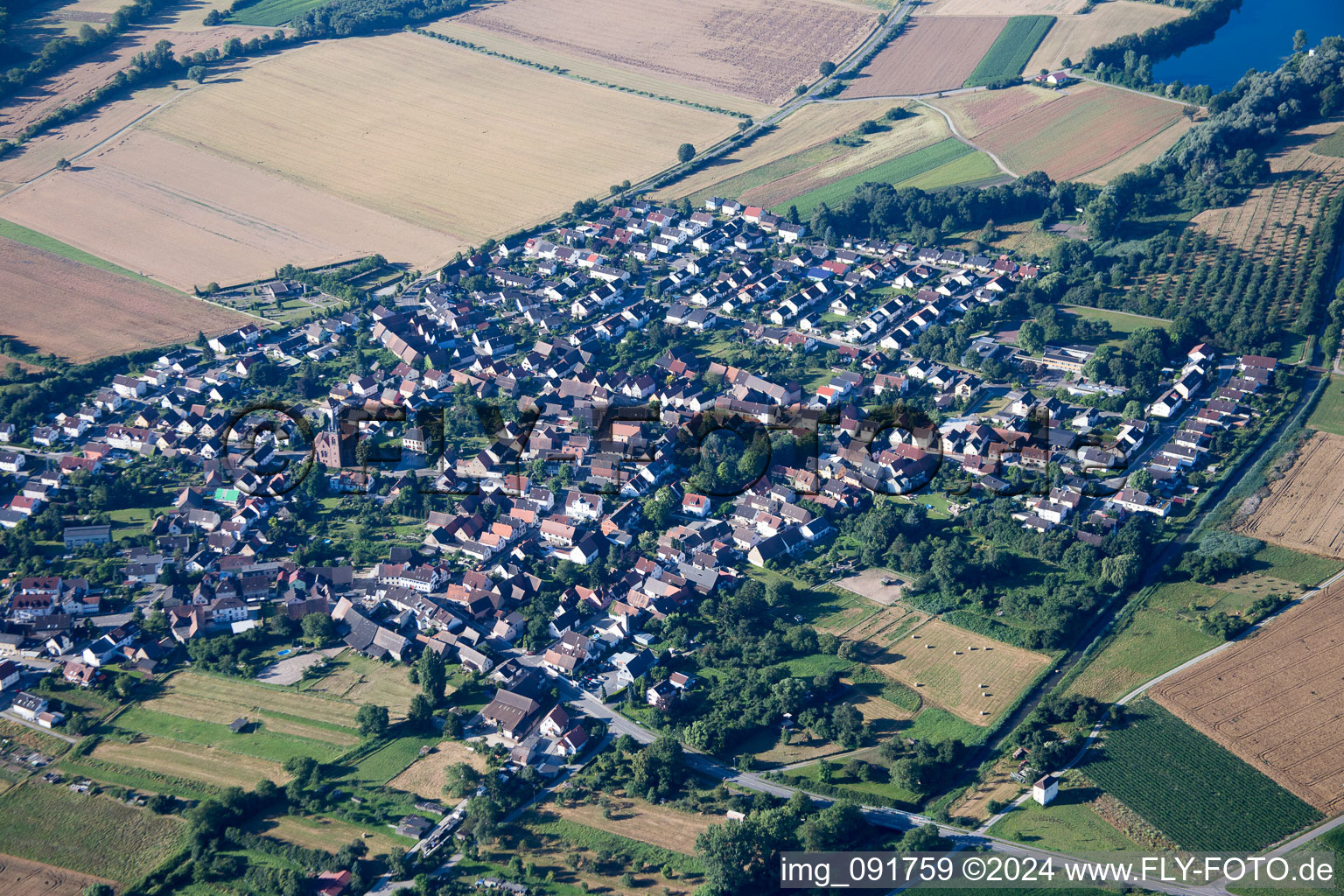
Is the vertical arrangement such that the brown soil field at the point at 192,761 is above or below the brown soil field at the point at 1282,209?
below

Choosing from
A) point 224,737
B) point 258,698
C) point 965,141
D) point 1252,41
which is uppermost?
point 1252,41

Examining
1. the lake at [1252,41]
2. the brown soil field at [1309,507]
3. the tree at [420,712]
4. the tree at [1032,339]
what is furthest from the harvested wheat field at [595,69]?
the tree at [420,712]

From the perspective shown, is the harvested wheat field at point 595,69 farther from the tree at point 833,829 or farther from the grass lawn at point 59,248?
the tree at point 833,829

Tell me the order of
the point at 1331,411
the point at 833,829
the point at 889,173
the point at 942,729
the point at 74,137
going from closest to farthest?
1. the point at 833,829
2. the point at 942,729
3. the point at 1331,411
4. the point at 889,173
5. the point at 74,137

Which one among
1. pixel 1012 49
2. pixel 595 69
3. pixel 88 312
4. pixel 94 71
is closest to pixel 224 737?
pixel 88 312

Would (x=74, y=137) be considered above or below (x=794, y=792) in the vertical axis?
above

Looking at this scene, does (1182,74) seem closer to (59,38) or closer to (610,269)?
(610,269)

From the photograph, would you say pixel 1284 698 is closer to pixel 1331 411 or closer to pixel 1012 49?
pixel 1331 411
